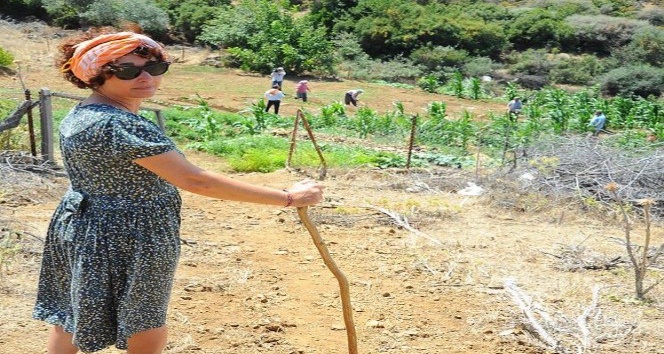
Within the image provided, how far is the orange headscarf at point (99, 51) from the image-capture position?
2.40 m

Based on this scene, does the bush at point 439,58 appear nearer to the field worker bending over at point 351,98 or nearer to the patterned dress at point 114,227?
the field worker bending over at point 351,98

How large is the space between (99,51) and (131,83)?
0.43ft

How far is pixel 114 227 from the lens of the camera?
7.97ft

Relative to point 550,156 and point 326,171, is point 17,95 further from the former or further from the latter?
point 550,156

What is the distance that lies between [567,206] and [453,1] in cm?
2804

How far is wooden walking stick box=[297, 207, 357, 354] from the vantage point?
2658mm

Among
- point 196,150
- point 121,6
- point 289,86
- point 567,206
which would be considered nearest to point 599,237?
point 567,206

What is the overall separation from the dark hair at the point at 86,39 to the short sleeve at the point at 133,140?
15cm

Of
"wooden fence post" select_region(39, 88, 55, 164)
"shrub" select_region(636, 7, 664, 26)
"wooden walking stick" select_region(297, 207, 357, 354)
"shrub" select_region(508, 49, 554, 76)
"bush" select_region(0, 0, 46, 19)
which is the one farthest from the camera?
"shrub" select_region(636, 7, 664, 26)

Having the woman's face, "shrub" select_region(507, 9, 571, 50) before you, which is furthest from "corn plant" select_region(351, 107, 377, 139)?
"shrub" select_region(507, 9, 571, 50)

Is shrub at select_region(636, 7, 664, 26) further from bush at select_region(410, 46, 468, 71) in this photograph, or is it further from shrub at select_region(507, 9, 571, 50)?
bush at select_region(410, 46, 468, 71)

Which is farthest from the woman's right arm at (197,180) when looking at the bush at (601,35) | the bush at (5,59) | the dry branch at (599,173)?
the bush at (601,35)

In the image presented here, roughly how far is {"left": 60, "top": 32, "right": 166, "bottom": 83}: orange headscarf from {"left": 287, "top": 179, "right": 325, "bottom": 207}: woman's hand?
63 cm

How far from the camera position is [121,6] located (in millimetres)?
25688
